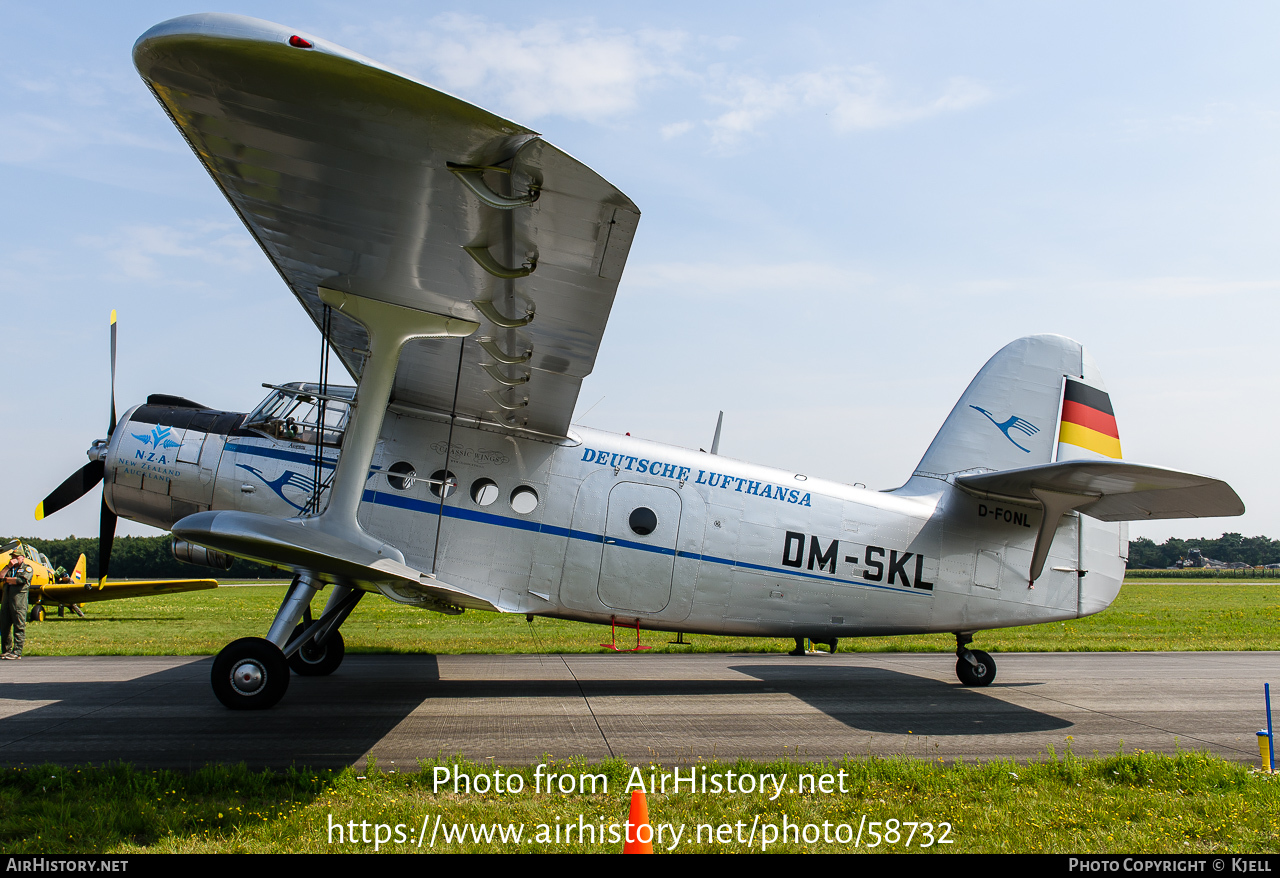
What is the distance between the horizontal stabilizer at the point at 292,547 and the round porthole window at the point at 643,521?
2.59 metres

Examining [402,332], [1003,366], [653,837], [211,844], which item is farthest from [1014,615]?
[211,844]

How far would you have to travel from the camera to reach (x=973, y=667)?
9.64m

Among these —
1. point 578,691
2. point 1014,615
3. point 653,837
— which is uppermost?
point 1014,615

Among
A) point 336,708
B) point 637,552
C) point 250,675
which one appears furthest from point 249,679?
point 637,552

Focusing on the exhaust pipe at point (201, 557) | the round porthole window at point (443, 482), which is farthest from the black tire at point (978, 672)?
the exhaust pipe at point (201, 557)

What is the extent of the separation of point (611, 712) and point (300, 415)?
459 centimetres

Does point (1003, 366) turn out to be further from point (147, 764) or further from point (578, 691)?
point (147, 764)

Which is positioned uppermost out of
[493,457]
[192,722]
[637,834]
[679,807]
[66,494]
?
[493,457]

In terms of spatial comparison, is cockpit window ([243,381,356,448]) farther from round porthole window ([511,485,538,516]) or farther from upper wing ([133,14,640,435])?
round porthole window ([511,485,538,516])

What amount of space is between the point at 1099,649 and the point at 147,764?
48.6ft

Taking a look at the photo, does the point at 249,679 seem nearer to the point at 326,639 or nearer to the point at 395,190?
the point at 326,639

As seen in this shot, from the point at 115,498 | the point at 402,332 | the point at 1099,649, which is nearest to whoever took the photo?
the point at 402,332

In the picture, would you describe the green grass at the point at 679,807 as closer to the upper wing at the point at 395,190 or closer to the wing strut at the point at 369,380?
the wing strut at the point at 369,380
